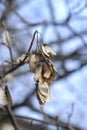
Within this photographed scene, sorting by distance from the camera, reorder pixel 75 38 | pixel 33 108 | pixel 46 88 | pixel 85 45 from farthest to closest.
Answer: pixel 75 38 → pixel 85 45 → pixel 33 108 → pixel 46 88

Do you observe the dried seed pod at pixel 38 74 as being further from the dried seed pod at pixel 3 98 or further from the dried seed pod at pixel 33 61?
the dried seed pod at pixel 3 98

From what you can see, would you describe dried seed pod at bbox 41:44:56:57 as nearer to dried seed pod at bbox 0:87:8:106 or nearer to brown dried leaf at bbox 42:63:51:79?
brown dried leaf at bbox 42:63:51:79

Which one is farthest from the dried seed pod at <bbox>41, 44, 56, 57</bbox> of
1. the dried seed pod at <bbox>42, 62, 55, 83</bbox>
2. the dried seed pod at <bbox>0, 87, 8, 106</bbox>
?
the dried seed pod at <bbox>0, 87, 8, 106</bbox>

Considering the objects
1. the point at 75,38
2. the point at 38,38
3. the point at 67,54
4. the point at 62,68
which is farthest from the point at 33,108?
the point at 38,38

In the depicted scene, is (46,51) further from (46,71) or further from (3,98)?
(3,98)

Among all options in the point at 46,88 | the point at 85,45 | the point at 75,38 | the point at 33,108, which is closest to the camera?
the point at 46,88

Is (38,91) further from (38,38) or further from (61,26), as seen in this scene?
(61,26)

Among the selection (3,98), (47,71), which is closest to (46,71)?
(47,71)

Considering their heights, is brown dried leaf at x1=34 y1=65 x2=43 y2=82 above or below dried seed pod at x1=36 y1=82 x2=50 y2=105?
above

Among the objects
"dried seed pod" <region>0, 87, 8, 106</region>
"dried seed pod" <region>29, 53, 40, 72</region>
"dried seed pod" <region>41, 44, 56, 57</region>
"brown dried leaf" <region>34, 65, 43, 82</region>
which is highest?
"dried seed pod" <region>41, 44, 56, 57</region>
